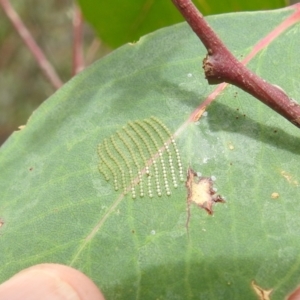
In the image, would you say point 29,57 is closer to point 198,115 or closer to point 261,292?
point 198,115

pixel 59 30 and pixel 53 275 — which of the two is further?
pixel 59 30

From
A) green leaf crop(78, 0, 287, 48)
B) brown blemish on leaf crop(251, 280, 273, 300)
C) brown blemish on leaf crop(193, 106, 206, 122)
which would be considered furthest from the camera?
green leaf crop(78, 0, 287, 48)

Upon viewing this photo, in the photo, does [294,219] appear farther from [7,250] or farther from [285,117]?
[7,250]

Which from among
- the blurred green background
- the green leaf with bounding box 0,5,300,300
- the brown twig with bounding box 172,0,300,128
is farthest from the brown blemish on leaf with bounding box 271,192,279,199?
the blurred green background

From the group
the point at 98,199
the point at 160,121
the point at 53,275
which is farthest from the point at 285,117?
the point at 53,275

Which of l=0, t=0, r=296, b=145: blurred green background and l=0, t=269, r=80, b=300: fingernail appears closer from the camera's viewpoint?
l=0, t=269, r=80, b=300: fingernail

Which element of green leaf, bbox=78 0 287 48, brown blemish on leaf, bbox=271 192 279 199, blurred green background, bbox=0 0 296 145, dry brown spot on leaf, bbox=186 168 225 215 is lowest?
blurred green background, bbox=0 0 296 145

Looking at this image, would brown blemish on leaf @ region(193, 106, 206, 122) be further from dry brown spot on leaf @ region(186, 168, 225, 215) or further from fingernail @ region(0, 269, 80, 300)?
fingernail @ region(0, 269, 80, 300)
